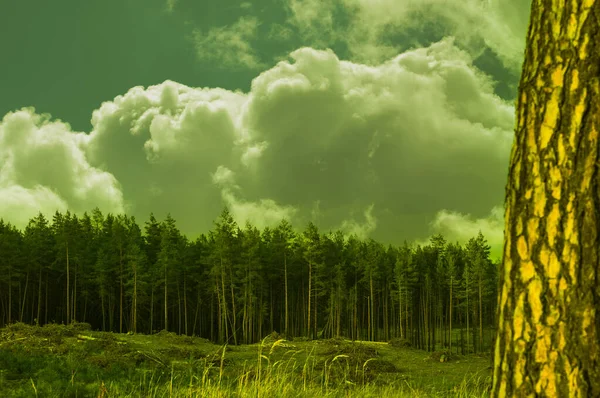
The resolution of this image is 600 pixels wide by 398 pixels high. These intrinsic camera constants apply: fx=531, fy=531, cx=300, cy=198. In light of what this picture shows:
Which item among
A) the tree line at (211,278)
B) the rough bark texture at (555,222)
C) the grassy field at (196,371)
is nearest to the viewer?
the rough bark texture at (555,222)

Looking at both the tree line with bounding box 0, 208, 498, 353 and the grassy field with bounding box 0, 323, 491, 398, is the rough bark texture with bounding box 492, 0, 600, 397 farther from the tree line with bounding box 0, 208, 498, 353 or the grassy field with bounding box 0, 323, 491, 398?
the tree line with bounding box 0, 208, 498, 353

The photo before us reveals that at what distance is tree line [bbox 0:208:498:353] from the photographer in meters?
58.0

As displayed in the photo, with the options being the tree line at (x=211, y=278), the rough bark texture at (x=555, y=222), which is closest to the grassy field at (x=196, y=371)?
the rough bark texture at (x=555, y=222)

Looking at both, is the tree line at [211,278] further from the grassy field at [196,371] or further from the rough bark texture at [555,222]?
the rough bark texture at [555,222]

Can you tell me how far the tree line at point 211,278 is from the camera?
58031 millimetres

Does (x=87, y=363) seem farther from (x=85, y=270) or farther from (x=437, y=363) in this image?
(x=85, y=270)

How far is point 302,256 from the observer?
209ft

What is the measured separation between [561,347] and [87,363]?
19.0 m

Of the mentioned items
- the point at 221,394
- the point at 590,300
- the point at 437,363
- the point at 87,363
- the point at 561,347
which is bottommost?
the point at 437,363

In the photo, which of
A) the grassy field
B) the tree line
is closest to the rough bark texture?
the grassy field

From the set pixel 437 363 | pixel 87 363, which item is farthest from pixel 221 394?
pixel 437 363

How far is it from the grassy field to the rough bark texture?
2258 mm

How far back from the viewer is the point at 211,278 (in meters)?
60.2

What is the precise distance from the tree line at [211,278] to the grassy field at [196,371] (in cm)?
1930
